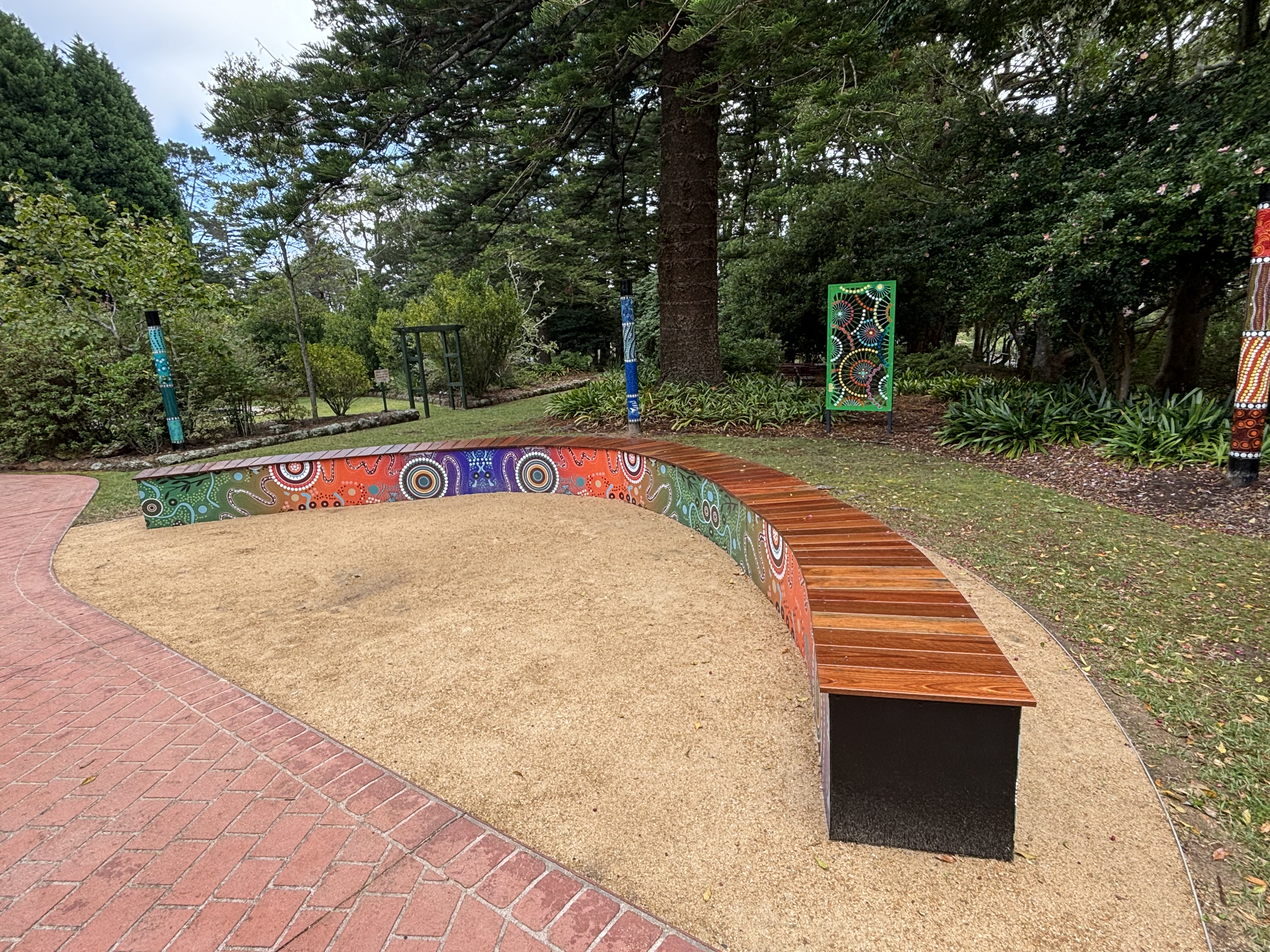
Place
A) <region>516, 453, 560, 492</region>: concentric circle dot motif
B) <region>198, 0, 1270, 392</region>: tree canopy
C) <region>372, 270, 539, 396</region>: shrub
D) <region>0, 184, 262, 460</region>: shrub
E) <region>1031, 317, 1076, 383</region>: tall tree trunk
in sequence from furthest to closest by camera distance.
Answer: <region>372, 270, 539, 396</region>: shrub → <region>1031, 317, 1076, 383</region>: tall tree trunk → <region>0, 184, 262, 460</region>: shrub → <region>516, 453, 560, 492</region>: concentric circle dot motif → <region>198, 0, 1270, 392</region>: tree canopy

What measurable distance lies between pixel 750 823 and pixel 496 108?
9.23 metres

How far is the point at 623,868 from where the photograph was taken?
1.69m

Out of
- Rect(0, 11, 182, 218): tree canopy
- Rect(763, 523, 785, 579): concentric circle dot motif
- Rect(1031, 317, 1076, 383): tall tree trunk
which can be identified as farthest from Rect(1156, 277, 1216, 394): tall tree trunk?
Rect(0, 11, 182, 218): tree canopy

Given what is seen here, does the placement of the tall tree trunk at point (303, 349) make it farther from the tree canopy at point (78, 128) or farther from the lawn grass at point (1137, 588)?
the tree canopy at point (78, 128)

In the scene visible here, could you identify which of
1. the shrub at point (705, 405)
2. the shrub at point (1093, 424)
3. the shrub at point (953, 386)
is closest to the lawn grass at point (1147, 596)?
the shrub at point (1093, 424)

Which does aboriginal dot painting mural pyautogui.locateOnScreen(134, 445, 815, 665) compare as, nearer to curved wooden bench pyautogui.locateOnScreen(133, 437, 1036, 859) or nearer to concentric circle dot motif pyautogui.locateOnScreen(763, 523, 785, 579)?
curved wooden bench pyautogui.locateOnScreen(133, 437, 1036, 859)

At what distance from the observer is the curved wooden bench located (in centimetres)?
166

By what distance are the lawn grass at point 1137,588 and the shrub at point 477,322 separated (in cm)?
795

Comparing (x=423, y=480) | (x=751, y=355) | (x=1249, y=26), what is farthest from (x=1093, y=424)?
(x=423, y=480)

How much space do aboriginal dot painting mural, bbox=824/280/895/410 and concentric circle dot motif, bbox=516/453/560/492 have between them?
3804 millimetres

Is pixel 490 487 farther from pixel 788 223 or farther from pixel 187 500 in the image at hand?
pixel 788 223

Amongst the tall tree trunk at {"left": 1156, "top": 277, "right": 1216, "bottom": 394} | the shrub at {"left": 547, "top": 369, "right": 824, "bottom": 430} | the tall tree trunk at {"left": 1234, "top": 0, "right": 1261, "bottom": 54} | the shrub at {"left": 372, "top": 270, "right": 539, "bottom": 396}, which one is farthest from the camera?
the shrub at {"left": 372, "top": 270, "right": 539, "bottom": 396}

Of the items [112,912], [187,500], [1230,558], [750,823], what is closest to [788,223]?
[1230,558]

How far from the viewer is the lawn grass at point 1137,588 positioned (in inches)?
78.7
